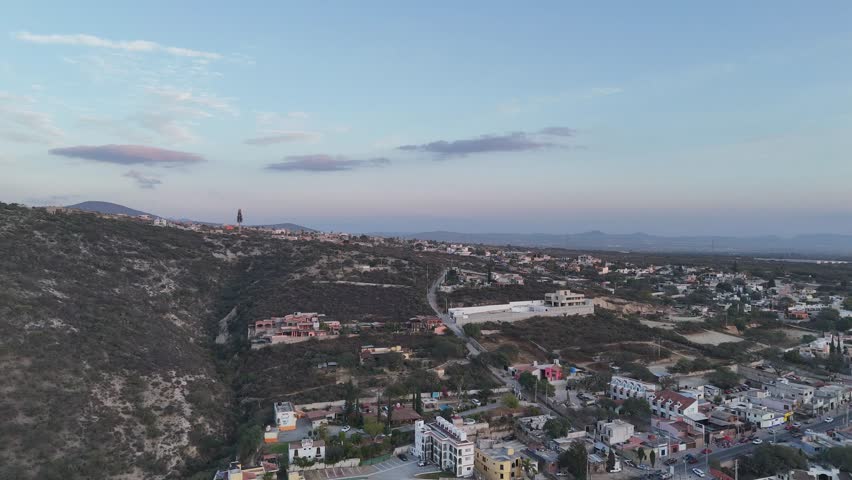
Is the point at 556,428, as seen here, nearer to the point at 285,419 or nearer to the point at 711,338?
the point at 285,419

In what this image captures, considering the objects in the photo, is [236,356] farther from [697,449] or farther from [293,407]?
[697,449]

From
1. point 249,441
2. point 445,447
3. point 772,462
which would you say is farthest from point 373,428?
point 772,462

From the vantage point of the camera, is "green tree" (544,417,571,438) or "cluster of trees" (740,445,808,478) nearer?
"cluster of trees" (740,445,808,478)

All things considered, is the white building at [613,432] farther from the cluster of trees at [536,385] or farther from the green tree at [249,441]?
the green tree at [249,441]

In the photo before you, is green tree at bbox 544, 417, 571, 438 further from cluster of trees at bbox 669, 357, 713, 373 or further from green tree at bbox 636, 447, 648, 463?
cluster of trees at bbox 669, 357, 713, 373

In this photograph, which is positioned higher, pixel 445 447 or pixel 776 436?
pixel 445 447

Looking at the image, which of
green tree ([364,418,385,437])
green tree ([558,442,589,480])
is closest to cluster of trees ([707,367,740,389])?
green tree ([558,442,589,480])

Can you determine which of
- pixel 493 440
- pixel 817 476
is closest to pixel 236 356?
pixel 493 440
